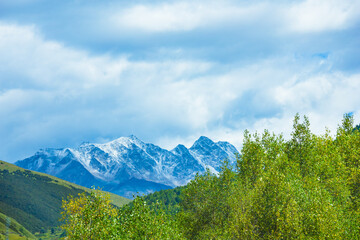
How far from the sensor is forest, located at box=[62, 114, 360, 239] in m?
40.1

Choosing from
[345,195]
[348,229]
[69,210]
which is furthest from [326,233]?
[69,210]

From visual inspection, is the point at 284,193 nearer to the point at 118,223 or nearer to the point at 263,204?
the point at 263,204

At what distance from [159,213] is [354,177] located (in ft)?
126

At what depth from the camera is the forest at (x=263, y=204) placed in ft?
132

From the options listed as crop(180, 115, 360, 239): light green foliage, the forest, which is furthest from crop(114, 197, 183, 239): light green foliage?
crop(180, 115, 360, 239): light green foliage

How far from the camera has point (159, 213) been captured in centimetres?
4750

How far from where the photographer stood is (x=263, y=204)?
4388cm

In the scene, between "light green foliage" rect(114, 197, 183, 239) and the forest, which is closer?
the forest

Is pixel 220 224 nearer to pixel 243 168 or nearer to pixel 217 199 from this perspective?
pixel 217 199

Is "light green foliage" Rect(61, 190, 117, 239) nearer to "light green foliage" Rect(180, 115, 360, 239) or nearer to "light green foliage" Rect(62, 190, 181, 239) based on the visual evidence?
"light green foliage" Rect(62, 190, 181, 239)

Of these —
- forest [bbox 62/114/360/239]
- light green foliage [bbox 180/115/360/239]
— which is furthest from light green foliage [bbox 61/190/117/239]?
light green foliage [bbox 180/115/360/239]

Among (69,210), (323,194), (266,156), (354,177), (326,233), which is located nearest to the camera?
(326,233)

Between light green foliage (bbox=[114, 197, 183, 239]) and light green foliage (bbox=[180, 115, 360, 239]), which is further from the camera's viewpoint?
light green foliage (bbox=[114, 197, 183, 239])

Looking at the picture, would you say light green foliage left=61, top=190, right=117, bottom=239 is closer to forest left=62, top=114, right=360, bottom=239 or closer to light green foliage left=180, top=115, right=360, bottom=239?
forest left=62, top=114, right=360, bottom=239
